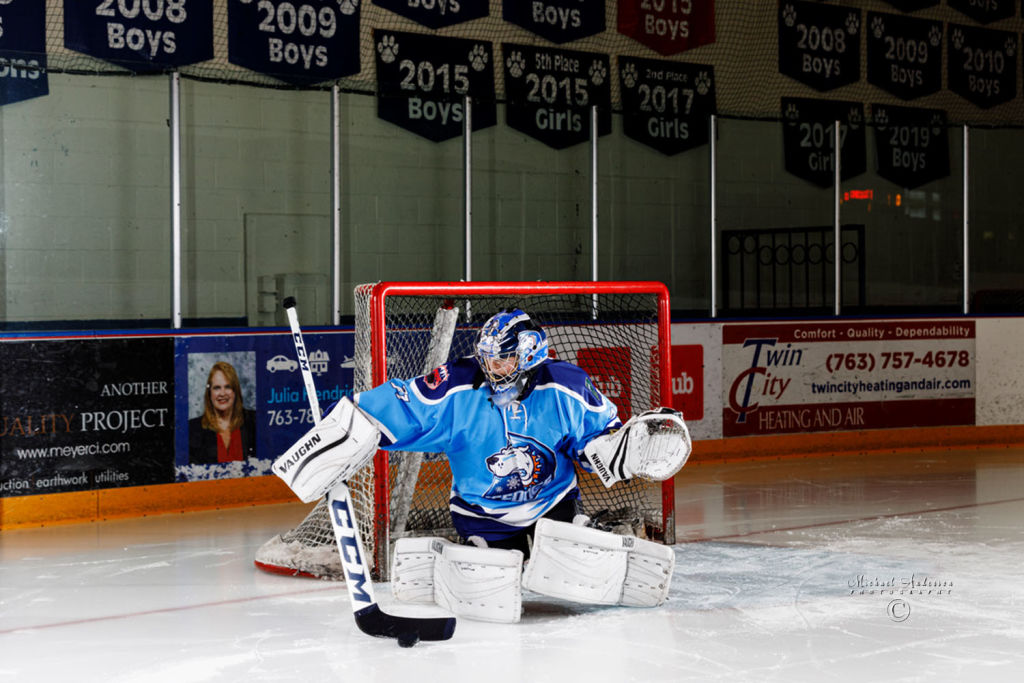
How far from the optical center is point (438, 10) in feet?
33.6

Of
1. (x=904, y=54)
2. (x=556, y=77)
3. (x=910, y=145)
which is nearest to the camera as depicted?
(x=556, y=77)

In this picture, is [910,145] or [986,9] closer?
[910,145]

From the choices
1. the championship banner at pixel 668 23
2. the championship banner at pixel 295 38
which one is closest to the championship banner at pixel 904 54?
the championship banner at pixel 668 23

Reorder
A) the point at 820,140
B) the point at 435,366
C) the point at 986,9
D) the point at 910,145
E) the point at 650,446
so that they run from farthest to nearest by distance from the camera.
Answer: the point at 986,9 < the point at 820,140 < the point at 910,145 < the point at 435,366 < the point at 650,446

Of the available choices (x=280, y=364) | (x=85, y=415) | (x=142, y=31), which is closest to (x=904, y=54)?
(x=142, y=31)

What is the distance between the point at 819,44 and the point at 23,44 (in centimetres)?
708

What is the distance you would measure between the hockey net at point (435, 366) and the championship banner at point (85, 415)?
128 cm

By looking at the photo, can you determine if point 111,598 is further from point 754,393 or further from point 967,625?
point 754,393

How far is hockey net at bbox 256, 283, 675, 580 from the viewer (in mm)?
5234

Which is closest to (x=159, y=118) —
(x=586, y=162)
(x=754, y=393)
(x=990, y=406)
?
(x=586, y=162)

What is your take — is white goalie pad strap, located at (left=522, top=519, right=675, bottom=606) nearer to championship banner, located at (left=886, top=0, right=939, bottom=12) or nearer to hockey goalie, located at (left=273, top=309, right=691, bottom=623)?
hockey goalie, located at (left=273, top=309, right=691, bottom=623)

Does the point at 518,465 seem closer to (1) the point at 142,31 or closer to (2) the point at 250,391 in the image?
(2) the point at 250,391

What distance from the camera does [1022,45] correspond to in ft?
43.8

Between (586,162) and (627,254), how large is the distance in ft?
5.80
